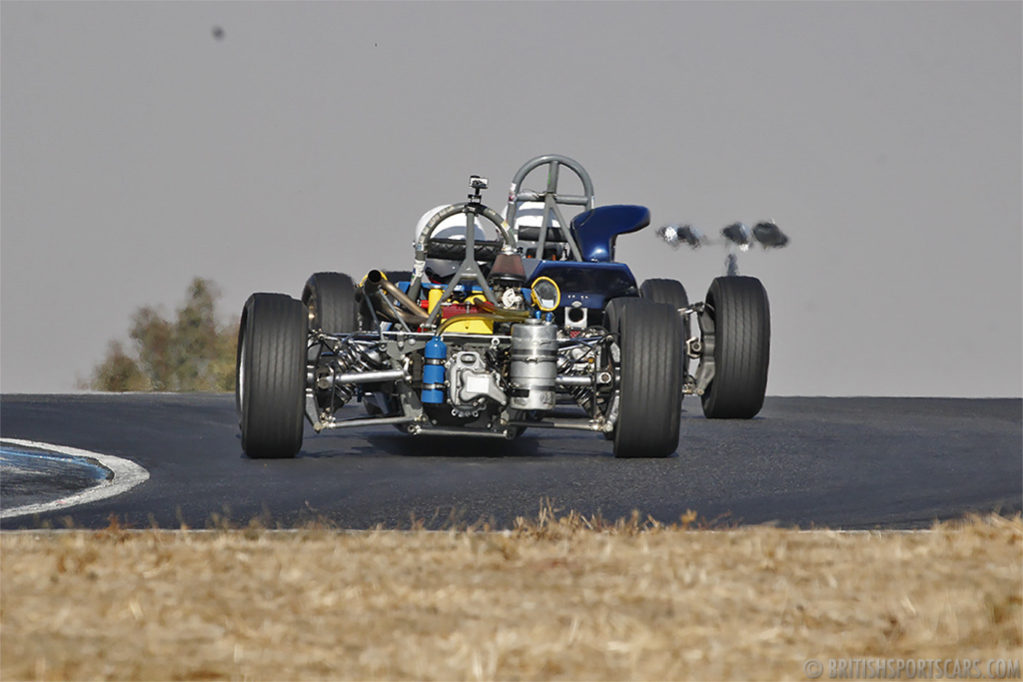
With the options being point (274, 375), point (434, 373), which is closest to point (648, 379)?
point (434, 373)

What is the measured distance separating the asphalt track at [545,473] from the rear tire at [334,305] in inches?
39.3

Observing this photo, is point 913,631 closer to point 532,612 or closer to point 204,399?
point 532,612

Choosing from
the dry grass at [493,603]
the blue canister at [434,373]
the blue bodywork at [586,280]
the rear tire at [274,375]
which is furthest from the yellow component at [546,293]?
the dry grass at [493,603]

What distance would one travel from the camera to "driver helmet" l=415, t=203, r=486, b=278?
12.7m

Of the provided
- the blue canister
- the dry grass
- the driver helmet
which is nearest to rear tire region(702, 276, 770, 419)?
the driver helmet

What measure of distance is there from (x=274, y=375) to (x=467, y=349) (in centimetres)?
148

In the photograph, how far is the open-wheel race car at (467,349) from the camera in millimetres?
10203

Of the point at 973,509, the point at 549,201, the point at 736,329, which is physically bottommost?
the point at 973,509

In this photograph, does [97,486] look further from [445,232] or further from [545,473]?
[445,232]

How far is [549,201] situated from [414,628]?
34.7ft

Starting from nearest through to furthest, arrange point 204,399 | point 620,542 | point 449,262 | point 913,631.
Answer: point 913,631
point 620,542
point 449,262
point 204,399

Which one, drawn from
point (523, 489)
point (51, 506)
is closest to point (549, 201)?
point (523, 489)

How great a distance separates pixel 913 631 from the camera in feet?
14.4

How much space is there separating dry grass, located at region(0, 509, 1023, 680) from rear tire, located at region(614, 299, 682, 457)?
377cm
